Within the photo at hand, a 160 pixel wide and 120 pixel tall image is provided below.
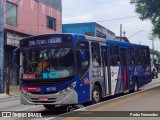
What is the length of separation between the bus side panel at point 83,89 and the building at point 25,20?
15307 mm

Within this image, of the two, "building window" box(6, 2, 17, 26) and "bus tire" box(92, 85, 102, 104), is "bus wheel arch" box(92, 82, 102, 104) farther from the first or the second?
"building window" box(6, 2, 17, 26)

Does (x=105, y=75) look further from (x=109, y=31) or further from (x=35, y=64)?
(x=109, y=31)

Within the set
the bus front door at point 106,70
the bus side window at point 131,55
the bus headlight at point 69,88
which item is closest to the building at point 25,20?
the bus side window at point 131,55

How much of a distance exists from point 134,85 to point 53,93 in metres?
8.22

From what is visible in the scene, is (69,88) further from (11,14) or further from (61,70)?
(11,14)

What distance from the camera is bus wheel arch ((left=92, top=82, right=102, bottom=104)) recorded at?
43.0ft

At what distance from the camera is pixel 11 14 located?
93.3ft

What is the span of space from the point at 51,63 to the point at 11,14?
17.8 metres

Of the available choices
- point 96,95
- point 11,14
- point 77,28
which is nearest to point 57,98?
point 96,95

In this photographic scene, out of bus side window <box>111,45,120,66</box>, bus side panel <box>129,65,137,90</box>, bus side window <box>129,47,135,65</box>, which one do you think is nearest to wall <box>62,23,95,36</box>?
bus side window <box>129,47,135,65</box>

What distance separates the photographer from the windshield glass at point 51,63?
1156cm

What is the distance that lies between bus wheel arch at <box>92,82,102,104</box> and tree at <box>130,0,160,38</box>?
1227cm

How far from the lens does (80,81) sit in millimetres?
11898

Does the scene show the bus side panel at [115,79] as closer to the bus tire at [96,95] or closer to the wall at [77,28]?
the bus tire at [96,95]
